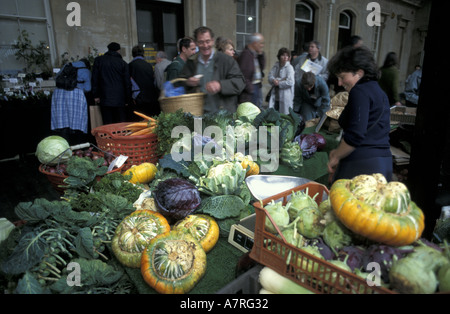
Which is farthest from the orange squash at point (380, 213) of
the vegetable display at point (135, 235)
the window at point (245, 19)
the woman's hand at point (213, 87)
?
the window at point (245, 19)

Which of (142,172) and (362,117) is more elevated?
(362,117)

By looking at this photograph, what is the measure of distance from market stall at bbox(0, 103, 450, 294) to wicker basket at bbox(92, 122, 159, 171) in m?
0.31

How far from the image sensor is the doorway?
25.1ft

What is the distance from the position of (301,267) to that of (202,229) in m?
0.70

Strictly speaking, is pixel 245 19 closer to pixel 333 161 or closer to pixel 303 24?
pixel 303 24

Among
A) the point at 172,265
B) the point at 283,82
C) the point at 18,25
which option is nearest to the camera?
the point at 172,265

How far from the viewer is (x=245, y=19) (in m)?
9.64

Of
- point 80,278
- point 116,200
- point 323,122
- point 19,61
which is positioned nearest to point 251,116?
point 323,122

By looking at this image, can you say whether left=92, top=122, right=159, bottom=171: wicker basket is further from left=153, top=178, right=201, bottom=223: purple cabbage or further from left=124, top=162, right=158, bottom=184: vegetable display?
left=153, top=178, right=201, bottom=223: purple cabbage

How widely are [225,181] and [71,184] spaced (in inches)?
47.4

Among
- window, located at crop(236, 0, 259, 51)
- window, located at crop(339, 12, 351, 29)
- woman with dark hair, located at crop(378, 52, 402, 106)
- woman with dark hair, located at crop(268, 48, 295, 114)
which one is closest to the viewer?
woman with dark hair, located at crop(378, 52, 402, 106)

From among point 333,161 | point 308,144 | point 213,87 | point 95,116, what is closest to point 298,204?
point 333,161

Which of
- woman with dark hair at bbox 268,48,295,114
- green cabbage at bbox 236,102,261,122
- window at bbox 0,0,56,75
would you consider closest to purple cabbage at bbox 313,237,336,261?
green cabbage at bbox 236,102,261,122

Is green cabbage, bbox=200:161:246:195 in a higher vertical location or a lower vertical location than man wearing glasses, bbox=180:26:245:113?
lower
